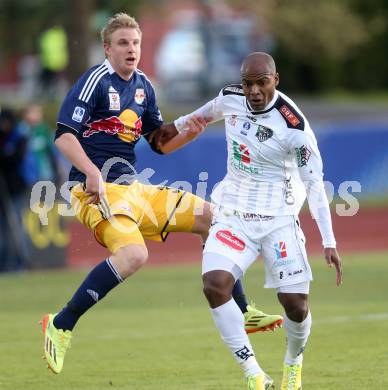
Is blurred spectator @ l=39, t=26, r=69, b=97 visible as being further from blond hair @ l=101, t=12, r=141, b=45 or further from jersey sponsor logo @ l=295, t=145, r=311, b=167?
jersey sponsor logo @ l=295, t=145, r=311, b=167

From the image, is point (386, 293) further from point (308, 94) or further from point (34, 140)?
point (308, 94)

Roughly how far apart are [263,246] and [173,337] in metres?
3.48

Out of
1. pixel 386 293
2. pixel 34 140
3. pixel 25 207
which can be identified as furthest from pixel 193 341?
pixel 34 140

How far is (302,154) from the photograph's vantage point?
7934 millimetres

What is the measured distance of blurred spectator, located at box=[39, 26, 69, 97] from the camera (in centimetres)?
3033

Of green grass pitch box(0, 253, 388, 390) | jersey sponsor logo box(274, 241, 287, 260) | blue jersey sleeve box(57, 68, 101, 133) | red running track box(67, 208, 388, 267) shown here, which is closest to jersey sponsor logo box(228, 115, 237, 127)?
jersey sponsor logo box(274, 241, 287, 260)

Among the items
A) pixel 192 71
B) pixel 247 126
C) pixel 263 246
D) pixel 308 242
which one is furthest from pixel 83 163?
pixel 192 71

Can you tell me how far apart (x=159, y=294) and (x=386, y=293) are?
2.88 metres

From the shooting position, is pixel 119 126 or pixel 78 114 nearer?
pixel 78 114

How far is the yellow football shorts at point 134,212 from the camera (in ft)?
28.5

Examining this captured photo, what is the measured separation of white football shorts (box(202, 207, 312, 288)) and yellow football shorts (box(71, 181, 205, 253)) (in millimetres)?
885

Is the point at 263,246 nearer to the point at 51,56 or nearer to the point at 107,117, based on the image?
the point at 107,117

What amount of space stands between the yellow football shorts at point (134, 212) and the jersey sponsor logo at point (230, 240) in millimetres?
865

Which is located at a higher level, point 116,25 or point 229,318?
point 116,25
